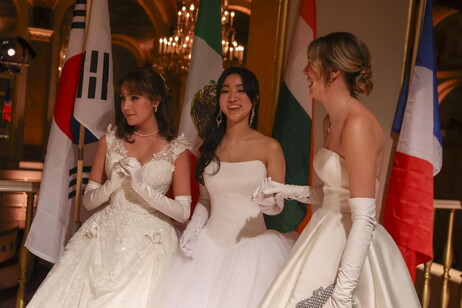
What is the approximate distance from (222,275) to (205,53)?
1.50 metres

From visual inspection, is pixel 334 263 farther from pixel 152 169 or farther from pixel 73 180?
pixel 73 180

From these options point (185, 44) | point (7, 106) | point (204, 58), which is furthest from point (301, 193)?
point (7, 106)

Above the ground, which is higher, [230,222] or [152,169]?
[152,169]

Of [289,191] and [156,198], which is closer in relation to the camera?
[289,191]

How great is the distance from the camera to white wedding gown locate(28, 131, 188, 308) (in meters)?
2.39

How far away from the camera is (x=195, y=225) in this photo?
2.60 meters

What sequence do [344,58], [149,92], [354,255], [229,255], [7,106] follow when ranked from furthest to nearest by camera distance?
[7,106], [149,92], [229,255], [344,58], [354,255]

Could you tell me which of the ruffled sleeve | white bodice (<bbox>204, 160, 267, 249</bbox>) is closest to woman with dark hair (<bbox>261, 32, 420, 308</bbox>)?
white bodice (<bbox>204, 160, 267, 249</bbox>)

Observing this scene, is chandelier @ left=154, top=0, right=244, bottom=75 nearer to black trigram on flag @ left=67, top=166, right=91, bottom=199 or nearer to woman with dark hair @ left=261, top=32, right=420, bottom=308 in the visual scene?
black trigram on flag @ left=67, top=166, right=91, bottom=199

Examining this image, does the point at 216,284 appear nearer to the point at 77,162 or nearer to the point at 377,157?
the point at 377,157

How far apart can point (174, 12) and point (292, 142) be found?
9518 mm

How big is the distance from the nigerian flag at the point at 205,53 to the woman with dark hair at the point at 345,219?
1275 millimetres

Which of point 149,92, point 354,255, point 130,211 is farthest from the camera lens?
point 149,92

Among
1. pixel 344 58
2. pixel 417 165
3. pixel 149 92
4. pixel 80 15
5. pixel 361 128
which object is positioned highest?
pixel 80 15
